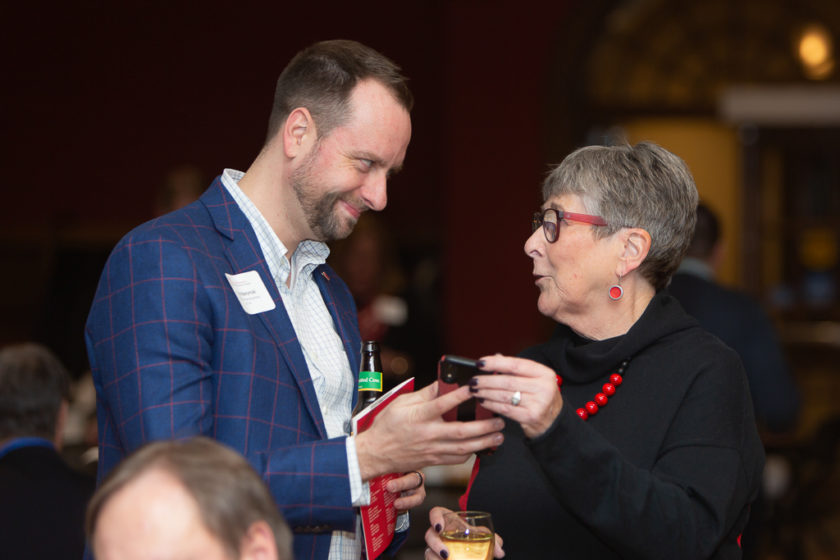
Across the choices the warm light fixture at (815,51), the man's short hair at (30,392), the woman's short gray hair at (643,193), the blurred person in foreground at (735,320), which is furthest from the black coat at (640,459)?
the warm light fixture at (815,51)

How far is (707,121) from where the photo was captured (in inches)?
260

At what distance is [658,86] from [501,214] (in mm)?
1367

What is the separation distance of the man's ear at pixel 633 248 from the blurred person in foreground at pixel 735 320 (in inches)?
62.2

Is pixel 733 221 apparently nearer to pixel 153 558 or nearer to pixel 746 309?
pixel 746 309

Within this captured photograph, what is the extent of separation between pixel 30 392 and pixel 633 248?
1.82m

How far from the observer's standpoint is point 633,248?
197 cm

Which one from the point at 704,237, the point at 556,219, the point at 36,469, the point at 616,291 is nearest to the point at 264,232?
the point at 556,219

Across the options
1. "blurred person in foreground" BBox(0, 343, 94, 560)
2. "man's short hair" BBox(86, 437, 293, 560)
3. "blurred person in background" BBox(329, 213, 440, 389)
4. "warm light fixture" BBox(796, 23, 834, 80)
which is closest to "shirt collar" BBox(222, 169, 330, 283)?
"man's short hair" BBox(86, 437, 293, 560)

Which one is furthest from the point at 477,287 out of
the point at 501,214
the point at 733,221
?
the point at 733,221

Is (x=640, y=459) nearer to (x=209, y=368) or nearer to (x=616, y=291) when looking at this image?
(x=616, y=291)

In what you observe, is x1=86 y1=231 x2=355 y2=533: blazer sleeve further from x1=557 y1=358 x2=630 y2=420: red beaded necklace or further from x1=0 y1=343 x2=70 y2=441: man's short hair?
x1=0 y1=343 x2=70 y2=441: man's short hair

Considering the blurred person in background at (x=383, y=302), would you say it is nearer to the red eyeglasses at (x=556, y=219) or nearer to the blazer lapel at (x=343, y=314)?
the blazer lapel at (x=343, y=314)

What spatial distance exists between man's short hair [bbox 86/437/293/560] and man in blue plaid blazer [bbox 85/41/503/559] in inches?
14.9

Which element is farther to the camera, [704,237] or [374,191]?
[704,237]
